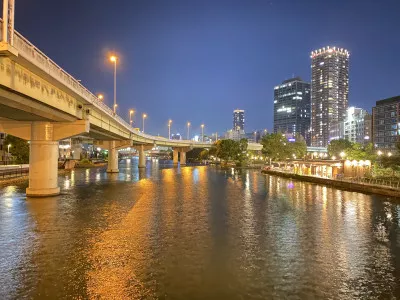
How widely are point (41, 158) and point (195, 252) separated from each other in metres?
25.5

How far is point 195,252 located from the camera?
19.1 m

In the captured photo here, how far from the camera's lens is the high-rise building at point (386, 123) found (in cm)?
17262

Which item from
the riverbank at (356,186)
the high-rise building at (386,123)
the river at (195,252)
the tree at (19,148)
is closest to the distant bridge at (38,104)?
the river at (195,252)

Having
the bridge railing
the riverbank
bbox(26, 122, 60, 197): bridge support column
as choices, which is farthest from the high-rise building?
the bridge railing

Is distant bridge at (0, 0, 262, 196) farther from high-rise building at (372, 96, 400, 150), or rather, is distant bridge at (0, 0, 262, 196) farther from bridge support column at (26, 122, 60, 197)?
high-rise building at (372, 96, 400, 150)

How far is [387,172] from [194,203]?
43493 millimetres

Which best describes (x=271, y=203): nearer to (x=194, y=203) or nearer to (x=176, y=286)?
(x=194, y=203)

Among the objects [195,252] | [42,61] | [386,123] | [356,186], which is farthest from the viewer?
[386,123]

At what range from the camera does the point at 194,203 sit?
37969 millimetres

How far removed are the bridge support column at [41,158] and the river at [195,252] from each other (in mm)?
4493

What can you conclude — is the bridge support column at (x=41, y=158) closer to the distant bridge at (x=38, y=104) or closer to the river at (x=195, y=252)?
the distant bridge at (x=38, y=104)

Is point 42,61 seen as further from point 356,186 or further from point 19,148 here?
point 19,148

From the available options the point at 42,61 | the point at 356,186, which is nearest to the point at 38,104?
the point at 42,61

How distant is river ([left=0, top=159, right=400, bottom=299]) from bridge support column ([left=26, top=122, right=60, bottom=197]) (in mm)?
4493
